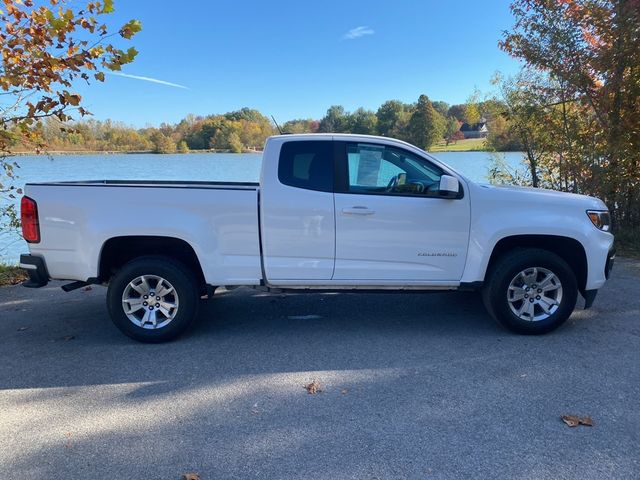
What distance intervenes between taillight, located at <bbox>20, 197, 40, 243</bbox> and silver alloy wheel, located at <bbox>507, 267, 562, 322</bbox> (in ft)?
15.3

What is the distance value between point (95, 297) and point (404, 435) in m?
5.12

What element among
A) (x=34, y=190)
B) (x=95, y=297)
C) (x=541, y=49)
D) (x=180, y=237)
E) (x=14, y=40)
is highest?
(x=541, y=49)

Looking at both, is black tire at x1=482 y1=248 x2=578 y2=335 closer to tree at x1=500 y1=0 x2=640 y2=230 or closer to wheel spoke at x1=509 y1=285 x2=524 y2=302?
wheel spoke at x1=509 y1=285 x2=524 y2=302

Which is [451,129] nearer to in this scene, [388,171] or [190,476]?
[388,171]

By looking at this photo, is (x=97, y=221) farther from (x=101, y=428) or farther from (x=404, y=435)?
(x=404, y=435)

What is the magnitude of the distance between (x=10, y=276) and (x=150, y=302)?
4470 millimetres

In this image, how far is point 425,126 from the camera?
8.64 meters

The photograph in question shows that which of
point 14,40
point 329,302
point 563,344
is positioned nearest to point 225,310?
point 329,302

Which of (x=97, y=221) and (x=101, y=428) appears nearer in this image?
(x=101, y=428)

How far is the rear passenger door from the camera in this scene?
15.7ft

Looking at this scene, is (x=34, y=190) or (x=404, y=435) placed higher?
(x=34, y=190)

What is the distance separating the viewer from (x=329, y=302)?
20.4 feet

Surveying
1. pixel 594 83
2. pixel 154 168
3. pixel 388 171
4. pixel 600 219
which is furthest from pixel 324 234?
pixel 154 168

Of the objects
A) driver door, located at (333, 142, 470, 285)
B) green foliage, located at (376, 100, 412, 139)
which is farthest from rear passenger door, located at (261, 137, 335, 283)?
green foliage, located at (376, 100, 412, 139)
